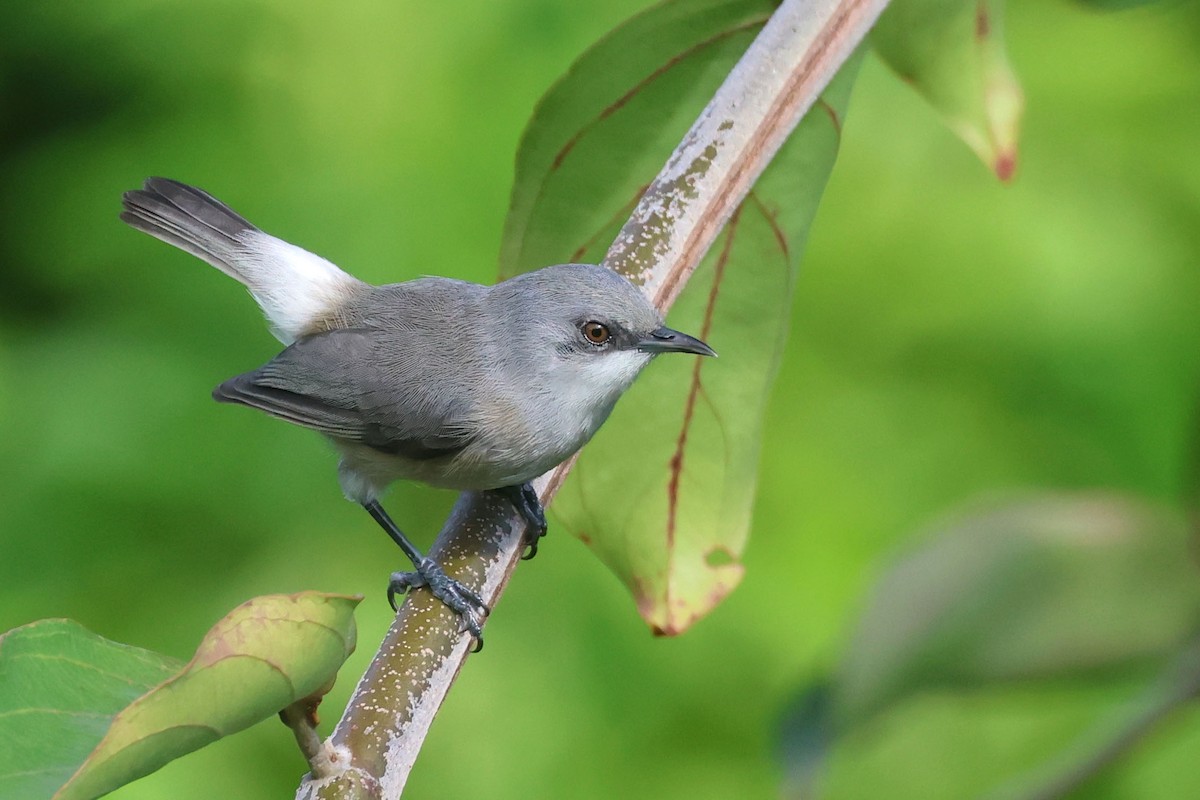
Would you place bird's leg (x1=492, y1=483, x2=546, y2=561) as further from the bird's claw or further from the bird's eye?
the bird's eye

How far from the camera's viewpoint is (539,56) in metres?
2.74

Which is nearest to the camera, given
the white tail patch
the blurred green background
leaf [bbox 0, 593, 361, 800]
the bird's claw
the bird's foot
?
leaf [bbox 0, 593, 361, 800]

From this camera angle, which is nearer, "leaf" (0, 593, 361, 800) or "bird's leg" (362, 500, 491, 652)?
"leaf" (0, 593, 361, 800)

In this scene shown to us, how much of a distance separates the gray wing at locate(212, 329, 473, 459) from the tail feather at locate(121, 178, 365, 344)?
119 mm

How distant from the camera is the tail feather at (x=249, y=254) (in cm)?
207

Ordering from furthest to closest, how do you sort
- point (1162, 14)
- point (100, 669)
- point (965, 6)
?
point (1162, 14) → point (965, 6) → point (100, 669)

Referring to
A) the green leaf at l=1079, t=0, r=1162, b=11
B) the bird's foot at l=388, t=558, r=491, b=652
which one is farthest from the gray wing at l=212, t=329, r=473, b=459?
the green leaf at l=1079, t=0, r=1162, b=11

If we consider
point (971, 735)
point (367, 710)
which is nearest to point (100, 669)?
point (367, 710)

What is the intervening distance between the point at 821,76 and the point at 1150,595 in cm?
70

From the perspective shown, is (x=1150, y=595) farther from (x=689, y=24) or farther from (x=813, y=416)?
(x=813, y=416)

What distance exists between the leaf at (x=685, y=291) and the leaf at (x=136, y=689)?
78 centimetres

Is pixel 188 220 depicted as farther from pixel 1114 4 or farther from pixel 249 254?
pixel 1114 4

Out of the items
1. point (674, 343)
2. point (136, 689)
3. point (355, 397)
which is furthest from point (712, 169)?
point (136, 689)

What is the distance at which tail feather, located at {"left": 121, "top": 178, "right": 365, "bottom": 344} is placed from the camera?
2072 millimetres
